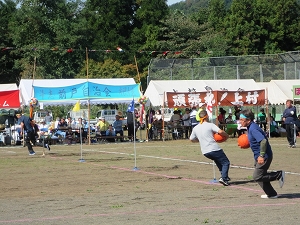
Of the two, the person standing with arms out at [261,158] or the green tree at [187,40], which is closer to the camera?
the person standing with arms out at [261,158]

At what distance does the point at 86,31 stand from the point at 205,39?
12895 mm

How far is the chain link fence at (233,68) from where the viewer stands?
46.6 metres

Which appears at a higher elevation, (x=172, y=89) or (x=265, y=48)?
(x=265, y=48)

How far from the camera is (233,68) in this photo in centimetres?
4750

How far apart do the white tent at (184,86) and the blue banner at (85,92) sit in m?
2.40

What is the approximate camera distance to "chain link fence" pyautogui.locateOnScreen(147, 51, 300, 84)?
46.6 metres

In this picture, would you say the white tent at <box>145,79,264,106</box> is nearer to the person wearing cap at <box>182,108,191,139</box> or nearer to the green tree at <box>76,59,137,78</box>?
the person wearing cap at <box>182,108,191,139</box>

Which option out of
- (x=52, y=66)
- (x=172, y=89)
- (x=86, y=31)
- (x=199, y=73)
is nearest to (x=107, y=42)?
(x=86, y=31)

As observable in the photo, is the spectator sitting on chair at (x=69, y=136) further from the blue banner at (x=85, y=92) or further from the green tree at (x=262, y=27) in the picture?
the green tree at (x=262, y=27)

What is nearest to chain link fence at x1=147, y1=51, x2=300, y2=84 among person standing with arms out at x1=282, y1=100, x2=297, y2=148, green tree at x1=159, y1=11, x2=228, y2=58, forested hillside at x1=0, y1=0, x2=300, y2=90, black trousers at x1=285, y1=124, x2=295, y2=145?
forested hillside at x1=0, y1=0, x2=300, y2=90

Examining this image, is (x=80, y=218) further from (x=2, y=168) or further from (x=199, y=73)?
(x=199, y=73)

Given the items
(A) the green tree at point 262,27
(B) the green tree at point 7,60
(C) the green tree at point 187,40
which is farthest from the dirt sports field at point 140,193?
(A) the green tree at point 262,27

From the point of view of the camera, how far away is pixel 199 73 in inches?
1869

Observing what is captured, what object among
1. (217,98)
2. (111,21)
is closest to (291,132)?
(217,98)
